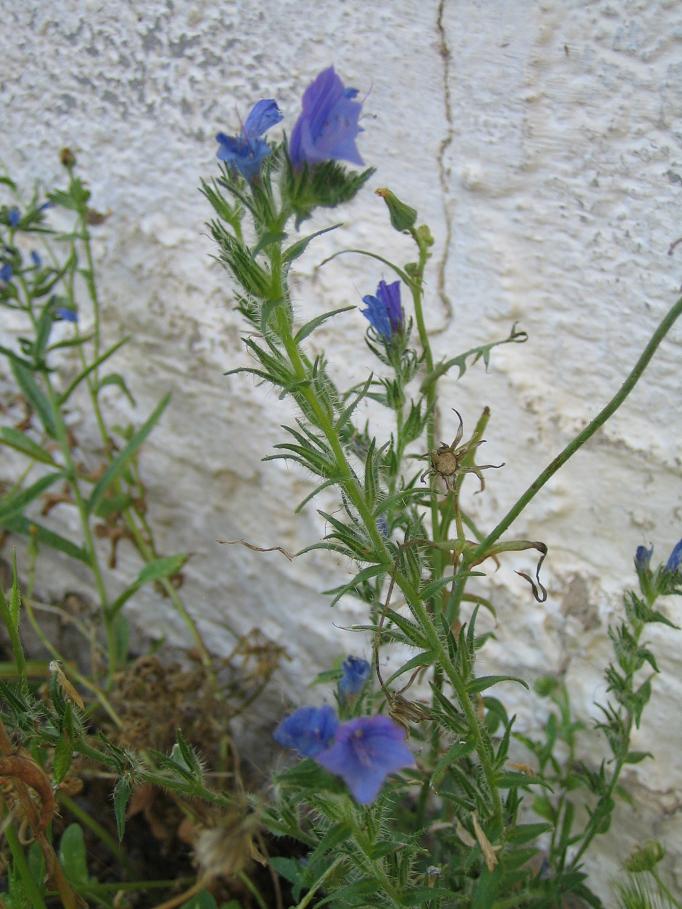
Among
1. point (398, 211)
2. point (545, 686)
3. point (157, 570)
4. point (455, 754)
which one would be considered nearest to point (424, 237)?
point (398, 211)

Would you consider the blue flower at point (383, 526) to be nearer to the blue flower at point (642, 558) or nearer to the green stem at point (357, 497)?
the green stem at point (357, 497)

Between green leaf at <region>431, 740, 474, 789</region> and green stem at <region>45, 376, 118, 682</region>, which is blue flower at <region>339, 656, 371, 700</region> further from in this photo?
green stem at <region>45, 376, 118, 682</region>

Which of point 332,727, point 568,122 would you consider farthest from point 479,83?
point 332,727

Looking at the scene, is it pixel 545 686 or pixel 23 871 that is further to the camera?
pixel 545 686

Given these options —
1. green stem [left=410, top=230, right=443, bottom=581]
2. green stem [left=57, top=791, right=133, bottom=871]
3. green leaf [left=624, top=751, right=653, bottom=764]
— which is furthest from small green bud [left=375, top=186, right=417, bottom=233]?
green stem [left=57, top=791, right=133, bottom=871]

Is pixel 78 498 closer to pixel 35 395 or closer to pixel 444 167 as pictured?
pixel 35 395

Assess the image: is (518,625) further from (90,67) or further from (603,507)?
(90,67)

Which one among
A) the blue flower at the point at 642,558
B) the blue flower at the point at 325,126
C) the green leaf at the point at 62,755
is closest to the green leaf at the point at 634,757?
the blue flower at the point at 642,558
